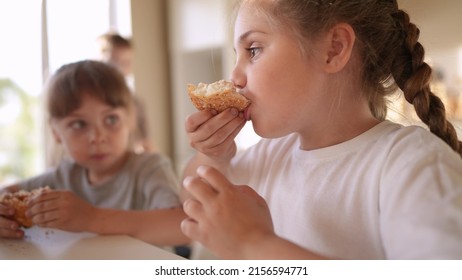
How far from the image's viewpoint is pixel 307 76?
2.06 feet

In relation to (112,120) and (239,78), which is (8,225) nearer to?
(112,120)

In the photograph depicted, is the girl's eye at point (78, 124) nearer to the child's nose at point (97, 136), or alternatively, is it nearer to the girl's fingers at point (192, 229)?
the child's nose at point (97, 136)

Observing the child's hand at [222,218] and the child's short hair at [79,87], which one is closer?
the child's hand at [222,218]

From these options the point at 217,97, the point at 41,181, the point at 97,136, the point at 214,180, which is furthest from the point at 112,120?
the point at 214,180

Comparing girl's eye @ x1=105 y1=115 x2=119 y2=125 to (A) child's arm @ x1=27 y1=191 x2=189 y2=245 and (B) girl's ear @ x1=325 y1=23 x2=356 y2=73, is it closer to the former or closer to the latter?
(A) child's arm @ x1=27 y1=191 x2=189 y2=245

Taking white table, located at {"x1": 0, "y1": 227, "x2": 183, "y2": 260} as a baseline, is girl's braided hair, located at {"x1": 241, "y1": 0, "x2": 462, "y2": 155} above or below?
above

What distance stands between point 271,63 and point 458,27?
30 centimetres

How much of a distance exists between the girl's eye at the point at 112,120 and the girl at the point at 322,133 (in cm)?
39

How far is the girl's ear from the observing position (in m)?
0.62

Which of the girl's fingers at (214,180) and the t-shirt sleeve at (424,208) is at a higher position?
the girl's fingers at (214,180)

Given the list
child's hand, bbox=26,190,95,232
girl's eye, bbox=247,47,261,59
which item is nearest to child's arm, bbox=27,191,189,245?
child's hand, bbox=26,190,95,232

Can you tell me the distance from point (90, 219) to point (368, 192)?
1.60ft

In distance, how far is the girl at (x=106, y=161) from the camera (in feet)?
2.85

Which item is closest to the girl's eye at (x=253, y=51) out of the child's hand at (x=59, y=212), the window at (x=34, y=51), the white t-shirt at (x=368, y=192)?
the white t-shirt at (x=368, y=192)
